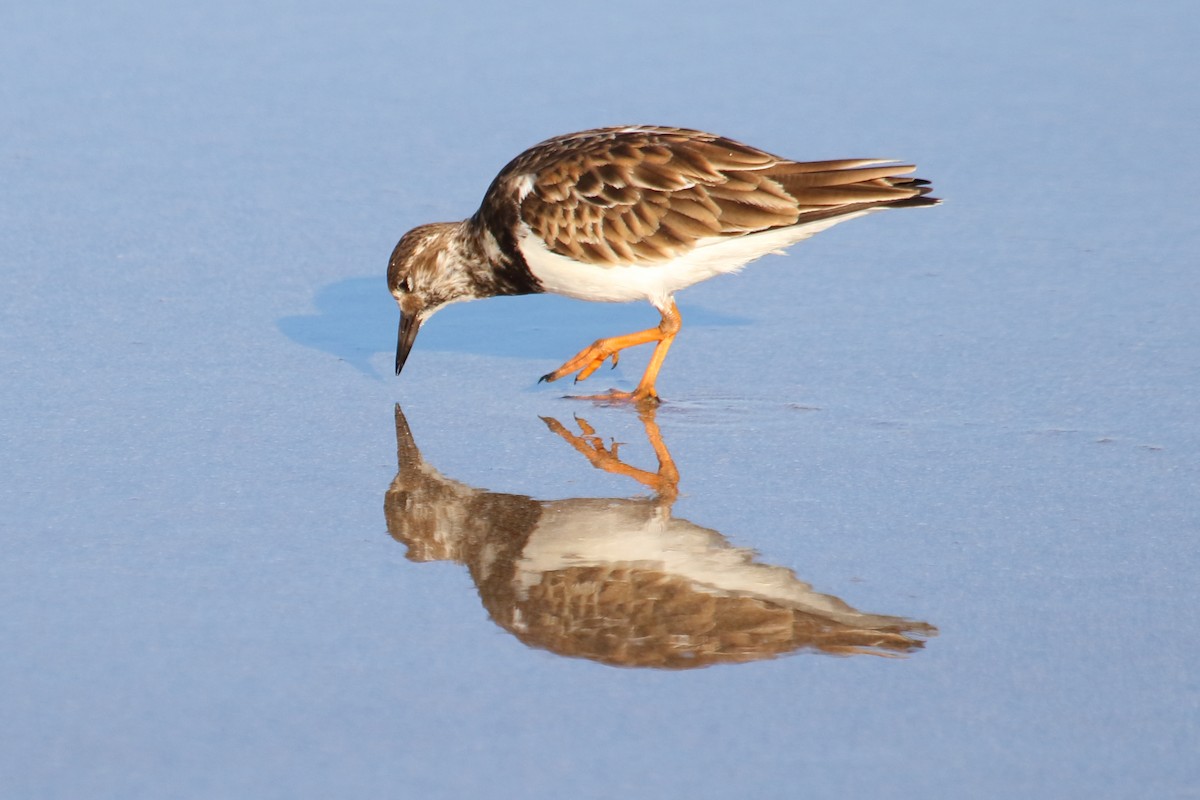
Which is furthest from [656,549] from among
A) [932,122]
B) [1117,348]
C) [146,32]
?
[146,32]

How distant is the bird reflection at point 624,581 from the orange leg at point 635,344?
2.63 ft

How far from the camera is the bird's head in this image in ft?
22.6

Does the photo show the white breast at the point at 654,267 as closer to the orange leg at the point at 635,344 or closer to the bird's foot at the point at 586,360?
the orange leg at the point at 635,344

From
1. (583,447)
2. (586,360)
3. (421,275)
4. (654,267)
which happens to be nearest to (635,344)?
(586,360)

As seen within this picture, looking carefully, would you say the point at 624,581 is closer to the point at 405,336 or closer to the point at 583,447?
the point at 583,447

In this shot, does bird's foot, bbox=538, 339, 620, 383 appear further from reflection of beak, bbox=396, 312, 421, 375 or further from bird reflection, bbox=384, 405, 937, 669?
bird reflection, bbox=384, 405, 937, 669

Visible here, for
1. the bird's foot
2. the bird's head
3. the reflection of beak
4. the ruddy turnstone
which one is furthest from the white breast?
the reflection of beak

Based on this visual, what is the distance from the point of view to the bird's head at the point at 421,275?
6898 millimetres

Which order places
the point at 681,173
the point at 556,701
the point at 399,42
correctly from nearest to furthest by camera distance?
the point at 556,701 → the point at 681,173 → the point at 399,42

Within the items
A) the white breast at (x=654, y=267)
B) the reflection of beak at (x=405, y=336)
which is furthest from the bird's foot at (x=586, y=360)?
the reflection of beak at (x=405, y=336)

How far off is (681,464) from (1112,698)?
200cm

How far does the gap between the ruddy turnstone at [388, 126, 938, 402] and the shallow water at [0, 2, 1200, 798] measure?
0.35m

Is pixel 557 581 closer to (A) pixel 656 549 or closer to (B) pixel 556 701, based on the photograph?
(A) pixel 656 549

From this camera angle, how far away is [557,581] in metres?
4.73
